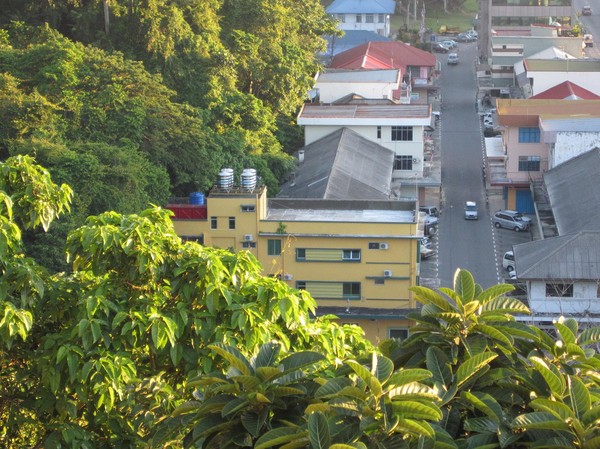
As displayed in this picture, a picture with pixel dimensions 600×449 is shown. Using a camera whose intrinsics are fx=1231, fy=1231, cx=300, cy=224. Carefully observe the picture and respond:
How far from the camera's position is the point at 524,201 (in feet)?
140

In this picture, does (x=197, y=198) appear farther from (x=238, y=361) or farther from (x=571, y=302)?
(x=238, y=361)

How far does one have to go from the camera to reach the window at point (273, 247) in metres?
33.0

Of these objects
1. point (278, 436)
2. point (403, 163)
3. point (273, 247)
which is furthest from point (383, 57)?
point (278, 436)

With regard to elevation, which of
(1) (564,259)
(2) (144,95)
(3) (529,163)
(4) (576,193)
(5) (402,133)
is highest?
(2) (144,95)

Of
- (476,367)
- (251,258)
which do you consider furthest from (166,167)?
(476,367)

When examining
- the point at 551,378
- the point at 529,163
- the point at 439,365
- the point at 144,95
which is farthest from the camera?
the point at 529,163

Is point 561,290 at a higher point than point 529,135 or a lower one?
lower

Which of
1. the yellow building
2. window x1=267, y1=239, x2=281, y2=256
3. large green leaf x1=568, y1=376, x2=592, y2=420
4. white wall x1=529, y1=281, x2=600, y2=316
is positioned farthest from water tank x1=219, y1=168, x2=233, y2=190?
large green leaf x1=568, y1=376, x2=592, y2=420

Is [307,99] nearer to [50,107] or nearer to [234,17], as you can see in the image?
[234,17]

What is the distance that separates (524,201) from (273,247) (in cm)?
1279

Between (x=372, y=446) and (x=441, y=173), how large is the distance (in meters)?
39.2

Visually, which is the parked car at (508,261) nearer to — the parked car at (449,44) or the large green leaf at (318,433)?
the large green leaf at (318,433)

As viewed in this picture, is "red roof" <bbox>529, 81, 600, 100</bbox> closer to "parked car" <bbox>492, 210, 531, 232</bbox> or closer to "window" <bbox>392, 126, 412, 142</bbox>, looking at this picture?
"window" <bbox>392, 126, 412, 142</bbox>

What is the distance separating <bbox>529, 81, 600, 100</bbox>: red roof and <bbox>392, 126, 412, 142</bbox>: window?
7.01 meters
